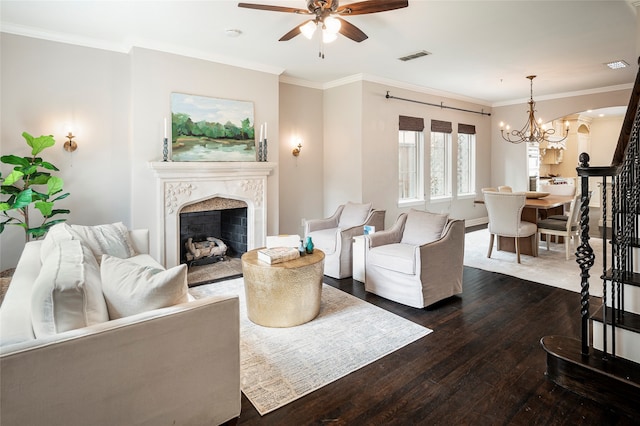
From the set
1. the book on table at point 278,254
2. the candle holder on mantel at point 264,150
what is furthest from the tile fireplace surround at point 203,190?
the book on table at point 278,254

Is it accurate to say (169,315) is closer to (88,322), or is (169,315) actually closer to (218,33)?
(88,322)

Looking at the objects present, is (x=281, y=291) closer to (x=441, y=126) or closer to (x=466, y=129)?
(x=441, y=126)

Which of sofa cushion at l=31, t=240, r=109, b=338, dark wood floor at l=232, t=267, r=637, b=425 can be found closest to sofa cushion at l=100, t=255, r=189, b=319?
sofa cushion at l=31, t=240, r=109, b=338

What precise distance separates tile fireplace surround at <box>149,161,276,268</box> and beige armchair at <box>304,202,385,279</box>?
0.84 metres

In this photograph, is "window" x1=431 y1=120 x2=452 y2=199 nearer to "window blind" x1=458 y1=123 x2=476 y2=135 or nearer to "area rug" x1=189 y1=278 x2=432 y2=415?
"window blind" x1=458 y1=123 x2=476 y2=135

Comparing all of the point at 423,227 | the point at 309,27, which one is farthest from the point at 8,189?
the point at 423,227

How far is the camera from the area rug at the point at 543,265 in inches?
167

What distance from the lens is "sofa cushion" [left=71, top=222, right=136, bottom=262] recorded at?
329cm

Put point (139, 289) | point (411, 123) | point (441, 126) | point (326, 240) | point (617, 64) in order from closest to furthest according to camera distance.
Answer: point (139, 289)
point (326, 240)
point (617, 64)
point (411, 123)
point (441, 126)

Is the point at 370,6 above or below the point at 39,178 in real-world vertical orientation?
above

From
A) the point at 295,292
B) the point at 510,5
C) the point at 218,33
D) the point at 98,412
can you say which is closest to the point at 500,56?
the point at 510,5

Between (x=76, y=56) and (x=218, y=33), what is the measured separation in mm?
1727

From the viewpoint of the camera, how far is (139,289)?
70.1 inches

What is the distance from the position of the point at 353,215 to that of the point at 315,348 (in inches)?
98.3
